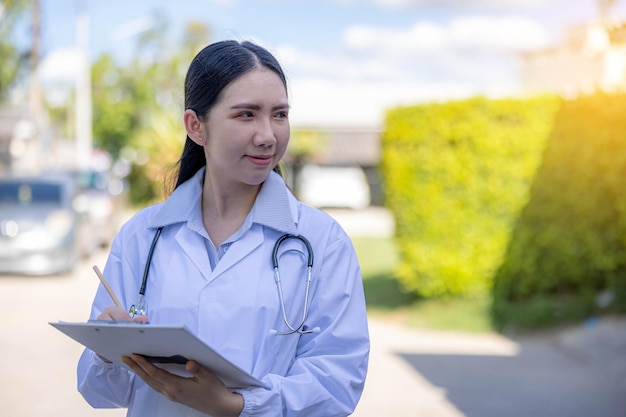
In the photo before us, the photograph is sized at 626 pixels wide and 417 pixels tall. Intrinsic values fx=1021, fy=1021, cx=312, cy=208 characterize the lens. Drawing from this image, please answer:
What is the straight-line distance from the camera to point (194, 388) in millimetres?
2301

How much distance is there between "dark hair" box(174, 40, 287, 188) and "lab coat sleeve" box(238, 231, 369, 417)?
1.55ft

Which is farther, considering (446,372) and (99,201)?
(99,201)

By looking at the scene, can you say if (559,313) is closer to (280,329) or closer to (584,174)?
(584,174)

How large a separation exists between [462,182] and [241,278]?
9633mm

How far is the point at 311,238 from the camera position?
254 centimetres

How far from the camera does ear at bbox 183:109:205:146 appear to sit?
8.59ft

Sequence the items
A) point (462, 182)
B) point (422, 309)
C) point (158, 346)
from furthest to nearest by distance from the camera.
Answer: point (422, 309), point (462, 182), point (158, 346)

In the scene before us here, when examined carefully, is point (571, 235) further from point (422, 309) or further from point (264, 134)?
point (264, 134)

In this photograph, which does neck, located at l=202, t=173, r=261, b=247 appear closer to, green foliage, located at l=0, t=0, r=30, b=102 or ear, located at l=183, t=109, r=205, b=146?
ear, located at l=183, t=109, r=205, b=146

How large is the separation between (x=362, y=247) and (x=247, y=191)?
2006cm

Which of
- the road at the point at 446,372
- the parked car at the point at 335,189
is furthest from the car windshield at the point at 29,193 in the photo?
the parked car at the point at 335,189

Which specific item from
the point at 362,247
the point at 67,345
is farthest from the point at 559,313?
the point at 362,247

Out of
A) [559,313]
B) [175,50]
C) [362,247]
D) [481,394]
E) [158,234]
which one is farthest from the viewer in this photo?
[175,50]

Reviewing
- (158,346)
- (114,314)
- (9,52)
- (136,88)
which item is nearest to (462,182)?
(114,314)
